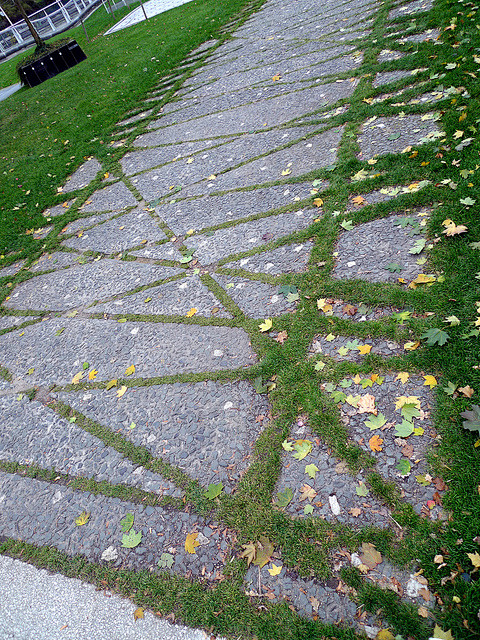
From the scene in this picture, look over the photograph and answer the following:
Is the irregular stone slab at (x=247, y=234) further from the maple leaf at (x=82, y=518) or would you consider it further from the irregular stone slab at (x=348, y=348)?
the maple leaf at (x=82, y=518)

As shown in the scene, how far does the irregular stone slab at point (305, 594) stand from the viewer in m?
1.67

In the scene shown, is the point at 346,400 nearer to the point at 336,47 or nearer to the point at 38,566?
the point at 38,566

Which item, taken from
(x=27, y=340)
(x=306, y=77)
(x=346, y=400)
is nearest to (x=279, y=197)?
(x=346, y=400)

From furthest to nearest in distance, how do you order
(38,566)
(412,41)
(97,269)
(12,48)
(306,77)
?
(12,48) → (306,77) → (412,41) → (97,269) → (38,566)

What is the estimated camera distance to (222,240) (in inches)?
159

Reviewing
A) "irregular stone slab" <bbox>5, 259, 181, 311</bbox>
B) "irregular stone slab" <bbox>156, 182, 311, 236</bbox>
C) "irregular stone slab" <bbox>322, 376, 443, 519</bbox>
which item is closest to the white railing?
"irregular stone slab" <bbox>156, 182, 311, 236</bbox>

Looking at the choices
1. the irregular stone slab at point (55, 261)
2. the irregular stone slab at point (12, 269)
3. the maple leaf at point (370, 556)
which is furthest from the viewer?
the irregular stone slab at point (12, 269)

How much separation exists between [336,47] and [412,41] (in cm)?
174

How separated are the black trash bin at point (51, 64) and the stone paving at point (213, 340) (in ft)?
34.8

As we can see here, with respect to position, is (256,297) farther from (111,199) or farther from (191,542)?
(111,199)

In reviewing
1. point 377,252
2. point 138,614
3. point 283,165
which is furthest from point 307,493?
point 283,165

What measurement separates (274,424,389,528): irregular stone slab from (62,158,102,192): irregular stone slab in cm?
596

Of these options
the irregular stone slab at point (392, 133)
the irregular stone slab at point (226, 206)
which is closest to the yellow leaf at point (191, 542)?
the irregular stone slab at point (226, 206)

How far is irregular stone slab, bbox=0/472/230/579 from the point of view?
80.0 inches
